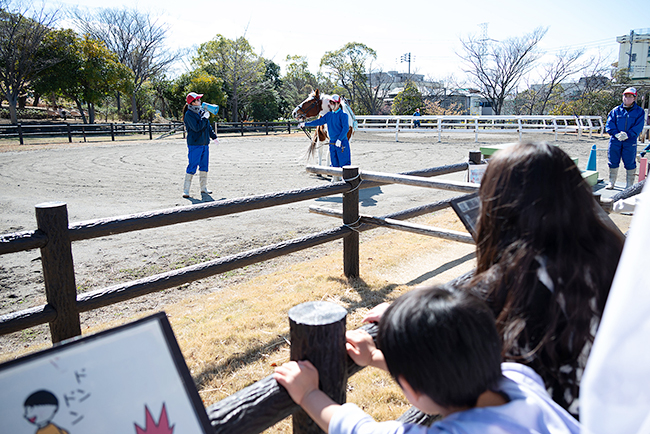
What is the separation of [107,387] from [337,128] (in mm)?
8019

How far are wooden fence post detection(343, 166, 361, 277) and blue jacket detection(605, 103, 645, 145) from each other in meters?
6.05

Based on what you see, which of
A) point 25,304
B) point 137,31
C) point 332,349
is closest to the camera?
point 332,349

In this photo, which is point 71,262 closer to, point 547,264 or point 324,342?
point 324,342

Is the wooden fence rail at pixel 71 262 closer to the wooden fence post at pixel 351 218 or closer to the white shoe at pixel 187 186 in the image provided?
the wooden fence post at pixel 351 218

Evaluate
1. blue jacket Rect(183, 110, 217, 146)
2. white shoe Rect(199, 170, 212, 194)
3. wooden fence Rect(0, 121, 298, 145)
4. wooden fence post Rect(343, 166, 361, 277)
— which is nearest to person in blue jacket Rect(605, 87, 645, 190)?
wooden fence post Rect(343, 166, 361, 277)

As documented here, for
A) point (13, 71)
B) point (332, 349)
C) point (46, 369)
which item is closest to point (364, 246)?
point (332, 349)

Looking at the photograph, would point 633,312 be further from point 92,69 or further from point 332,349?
point 92,69

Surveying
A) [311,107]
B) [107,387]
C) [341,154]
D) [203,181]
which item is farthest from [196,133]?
[107,387]

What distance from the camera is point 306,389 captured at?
1323 millimetres

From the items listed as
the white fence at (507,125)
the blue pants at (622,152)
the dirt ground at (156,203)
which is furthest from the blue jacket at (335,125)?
the white fence at (507,125)

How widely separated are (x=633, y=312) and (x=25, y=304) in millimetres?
4494

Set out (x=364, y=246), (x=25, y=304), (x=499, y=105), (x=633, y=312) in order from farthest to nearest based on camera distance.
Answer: (x=499, y=105) → (x=364, y=246) → (x=25, y=304) → (x=633, y=312)

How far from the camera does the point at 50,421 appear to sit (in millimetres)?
879

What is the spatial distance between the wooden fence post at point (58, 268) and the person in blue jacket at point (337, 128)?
6.36 m
